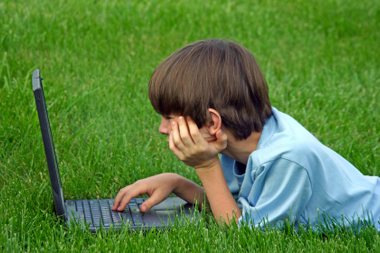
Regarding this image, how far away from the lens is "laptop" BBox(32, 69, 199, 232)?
2.13 m

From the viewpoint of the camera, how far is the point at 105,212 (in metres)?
2.49

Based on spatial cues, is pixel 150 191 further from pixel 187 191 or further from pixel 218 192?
pixel 218 192

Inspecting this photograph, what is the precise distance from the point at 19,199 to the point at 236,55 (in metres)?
1.49

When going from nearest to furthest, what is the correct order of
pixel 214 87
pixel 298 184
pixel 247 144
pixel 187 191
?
pixel 298 184 → pixel 214 87 → pixel 247 144 → pixel 187 191

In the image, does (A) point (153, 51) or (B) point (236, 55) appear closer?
(B) point (236, 55)

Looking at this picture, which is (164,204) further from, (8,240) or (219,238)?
(8,240)

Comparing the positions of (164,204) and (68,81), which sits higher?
(68,81)

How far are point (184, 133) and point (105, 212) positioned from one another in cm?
69

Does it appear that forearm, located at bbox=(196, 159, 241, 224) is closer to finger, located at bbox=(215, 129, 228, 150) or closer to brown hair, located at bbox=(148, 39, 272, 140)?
finger, located at bbox=(215, 129, 228, 150)

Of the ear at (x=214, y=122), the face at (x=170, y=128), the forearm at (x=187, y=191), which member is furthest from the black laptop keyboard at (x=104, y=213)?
the ear at (x=214, y=122)

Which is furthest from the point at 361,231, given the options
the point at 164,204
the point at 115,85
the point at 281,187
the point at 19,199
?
the point at 115,85

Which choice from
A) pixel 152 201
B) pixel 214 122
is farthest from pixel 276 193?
pixel 152 201

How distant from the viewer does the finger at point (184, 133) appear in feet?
7.20

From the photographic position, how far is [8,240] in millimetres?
2119
